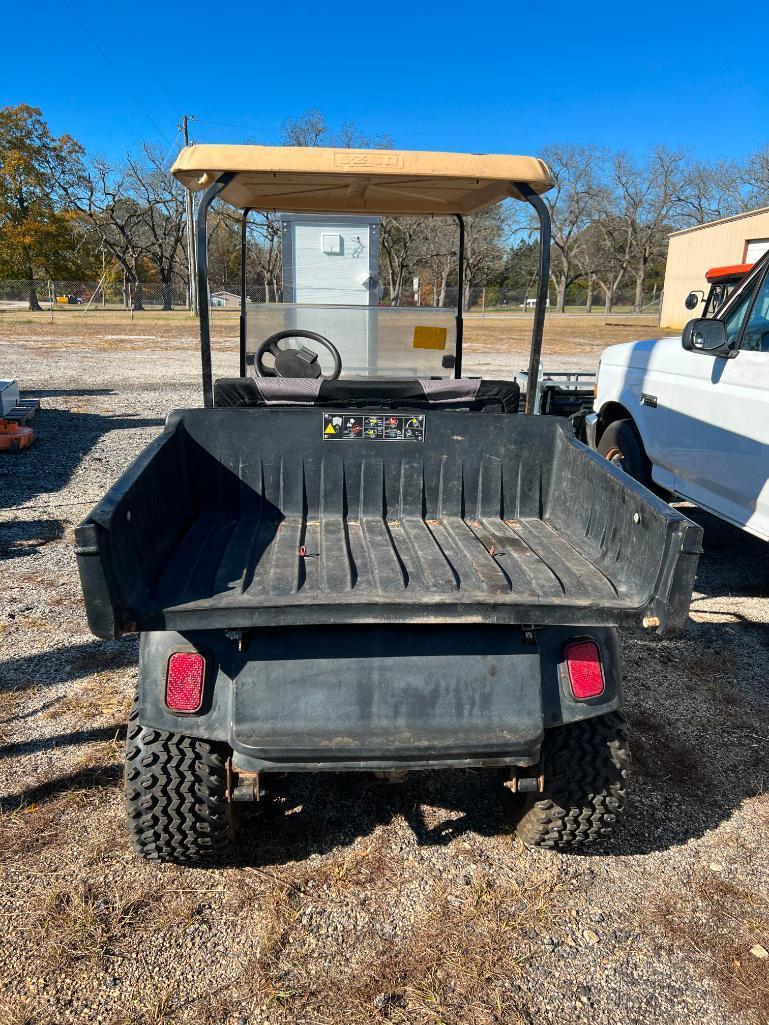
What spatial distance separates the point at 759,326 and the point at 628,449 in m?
1.53

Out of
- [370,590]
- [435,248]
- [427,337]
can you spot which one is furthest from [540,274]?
[435,248]

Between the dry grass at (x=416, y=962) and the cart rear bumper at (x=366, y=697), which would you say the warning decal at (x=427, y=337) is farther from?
the dry grass at (x=416, y=962)

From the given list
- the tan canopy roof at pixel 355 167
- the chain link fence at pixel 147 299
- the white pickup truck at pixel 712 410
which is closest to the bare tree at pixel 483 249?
the chain link fence at pixel 147 299

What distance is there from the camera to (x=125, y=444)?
8.59 meters

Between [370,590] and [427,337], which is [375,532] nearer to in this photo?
[370,590]

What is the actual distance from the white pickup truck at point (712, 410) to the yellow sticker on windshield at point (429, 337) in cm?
145

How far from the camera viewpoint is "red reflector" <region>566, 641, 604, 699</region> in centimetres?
221

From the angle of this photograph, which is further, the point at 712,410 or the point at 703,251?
the point at 703,251

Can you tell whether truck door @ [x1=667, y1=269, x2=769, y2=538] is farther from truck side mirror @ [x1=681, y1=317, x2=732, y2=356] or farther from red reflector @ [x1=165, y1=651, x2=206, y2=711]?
red reflector @ [x1=165, y1=651, x2=206, y2=711]

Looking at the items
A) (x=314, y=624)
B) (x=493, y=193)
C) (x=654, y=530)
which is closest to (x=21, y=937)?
(x=314, y=624)

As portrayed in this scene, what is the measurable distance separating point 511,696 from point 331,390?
202 cm

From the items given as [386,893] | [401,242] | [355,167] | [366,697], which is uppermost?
[401,242]

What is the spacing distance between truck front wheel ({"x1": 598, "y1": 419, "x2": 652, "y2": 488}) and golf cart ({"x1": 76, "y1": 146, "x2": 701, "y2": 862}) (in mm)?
2291

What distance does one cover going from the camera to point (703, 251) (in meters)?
35.1
